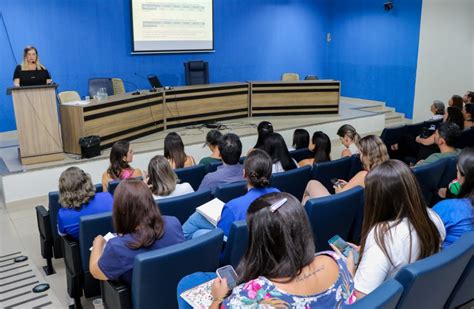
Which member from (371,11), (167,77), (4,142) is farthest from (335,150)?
(4,142)

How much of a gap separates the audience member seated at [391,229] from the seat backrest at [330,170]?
1857 mm

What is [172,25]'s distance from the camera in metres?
9.37

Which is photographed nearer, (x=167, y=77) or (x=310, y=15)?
(x=167, y=77)

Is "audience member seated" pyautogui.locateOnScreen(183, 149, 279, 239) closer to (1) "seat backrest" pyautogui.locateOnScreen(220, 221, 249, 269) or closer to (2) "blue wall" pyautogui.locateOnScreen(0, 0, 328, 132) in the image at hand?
(1) "seat backrest" pyautogui.locateOnScreen(220, 221, 249, 269)

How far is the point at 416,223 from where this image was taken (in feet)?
5.94

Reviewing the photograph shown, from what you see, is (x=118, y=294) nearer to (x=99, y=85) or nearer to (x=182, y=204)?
(x=182, y=204)

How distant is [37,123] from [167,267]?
4067 millimetres

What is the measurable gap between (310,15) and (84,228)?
10397 millimetres

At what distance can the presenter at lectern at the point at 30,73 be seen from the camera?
5.34 meters

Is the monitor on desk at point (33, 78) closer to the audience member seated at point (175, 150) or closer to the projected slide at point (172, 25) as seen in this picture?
the audience member seated at point (175, 150)

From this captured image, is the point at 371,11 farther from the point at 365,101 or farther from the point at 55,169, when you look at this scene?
the point at 55,169

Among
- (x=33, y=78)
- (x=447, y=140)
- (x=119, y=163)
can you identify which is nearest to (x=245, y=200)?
(x=119, y=163)

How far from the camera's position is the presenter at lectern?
5.34 metres

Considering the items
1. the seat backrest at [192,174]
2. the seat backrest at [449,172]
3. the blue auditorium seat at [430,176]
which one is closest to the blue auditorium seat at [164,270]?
the seat backrest at [192,174]
